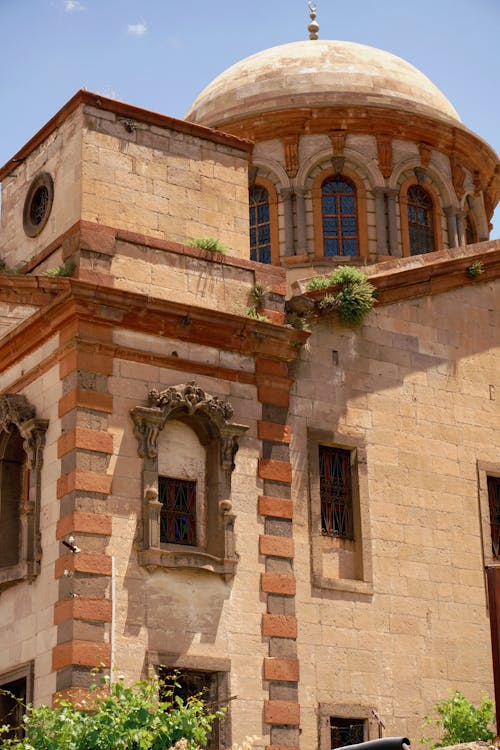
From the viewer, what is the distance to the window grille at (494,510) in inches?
1053

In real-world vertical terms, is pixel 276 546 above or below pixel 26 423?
below

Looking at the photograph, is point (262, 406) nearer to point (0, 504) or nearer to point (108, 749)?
Answer: point (0, 504)

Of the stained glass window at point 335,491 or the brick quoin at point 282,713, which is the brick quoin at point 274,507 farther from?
the brick quoin at point 282,713

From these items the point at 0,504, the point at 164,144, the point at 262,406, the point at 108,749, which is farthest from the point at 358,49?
the point at 108,749

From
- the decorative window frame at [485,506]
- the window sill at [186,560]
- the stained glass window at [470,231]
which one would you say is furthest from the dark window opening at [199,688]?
the stained glass window at [470,231]

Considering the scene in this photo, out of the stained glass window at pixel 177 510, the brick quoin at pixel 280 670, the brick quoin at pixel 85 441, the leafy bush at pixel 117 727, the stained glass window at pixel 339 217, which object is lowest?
the leafy bush at pixel 117 727

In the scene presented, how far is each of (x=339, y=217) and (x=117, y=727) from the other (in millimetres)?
17609

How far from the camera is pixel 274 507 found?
24.0 m

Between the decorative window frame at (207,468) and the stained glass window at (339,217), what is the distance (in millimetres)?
10198

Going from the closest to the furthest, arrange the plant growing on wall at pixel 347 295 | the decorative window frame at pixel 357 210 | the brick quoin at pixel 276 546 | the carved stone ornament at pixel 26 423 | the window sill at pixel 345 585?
the carved stone ornament at pixel 26 423, the brick quoin at pixel 276 546, the window sill at pixel 345 585, the plant growing on wall at pixel 347 295, the decorative window frame at pixel 357 210

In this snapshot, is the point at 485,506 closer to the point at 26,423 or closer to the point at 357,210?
the point at 26,423

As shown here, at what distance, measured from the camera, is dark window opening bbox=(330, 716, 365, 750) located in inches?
928

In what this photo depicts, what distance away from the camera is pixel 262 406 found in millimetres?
24656

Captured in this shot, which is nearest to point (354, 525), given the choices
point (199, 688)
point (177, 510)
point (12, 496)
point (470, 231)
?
point (177, 510)
